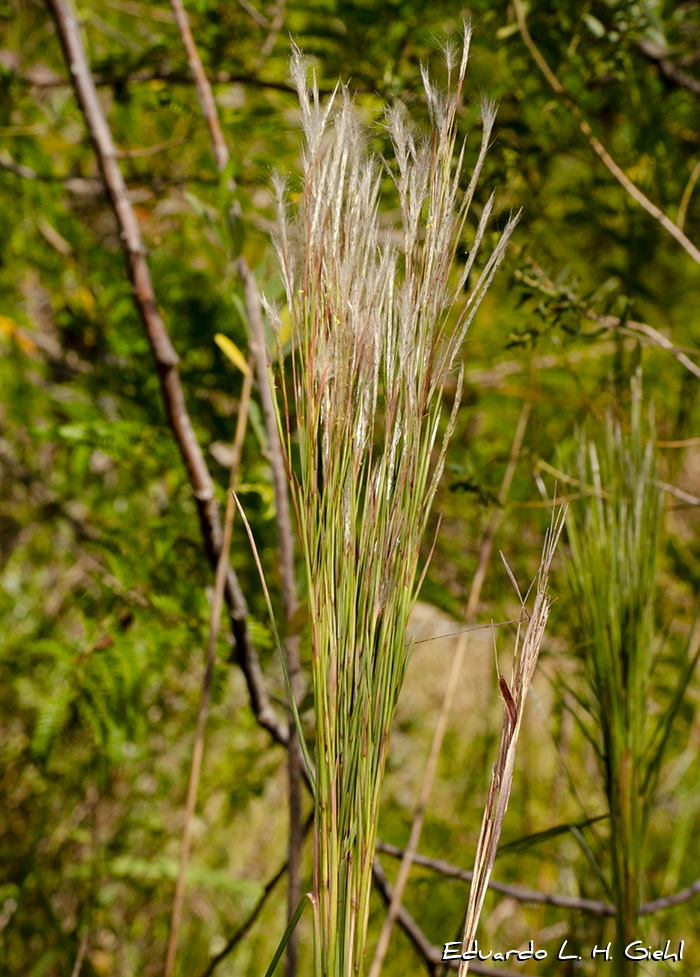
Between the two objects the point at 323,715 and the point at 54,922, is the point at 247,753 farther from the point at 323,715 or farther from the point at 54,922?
the point at 323,715

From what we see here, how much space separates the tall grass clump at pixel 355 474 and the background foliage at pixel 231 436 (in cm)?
18

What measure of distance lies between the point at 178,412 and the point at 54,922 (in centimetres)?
70

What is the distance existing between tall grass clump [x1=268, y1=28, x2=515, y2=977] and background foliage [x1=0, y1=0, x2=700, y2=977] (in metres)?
0.18

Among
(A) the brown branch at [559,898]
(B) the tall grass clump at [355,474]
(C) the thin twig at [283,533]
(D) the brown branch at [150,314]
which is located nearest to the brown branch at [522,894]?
(A) the brown branch at [559,898]

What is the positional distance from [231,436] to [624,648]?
2.03 feet

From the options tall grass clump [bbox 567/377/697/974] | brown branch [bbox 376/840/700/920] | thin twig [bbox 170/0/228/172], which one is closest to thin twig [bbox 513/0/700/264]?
tall grass clump [bbox 567/377/697/974]

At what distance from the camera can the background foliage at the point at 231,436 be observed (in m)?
0.81

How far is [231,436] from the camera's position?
1.01 meters

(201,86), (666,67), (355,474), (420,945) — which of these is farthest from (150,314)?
(666,67)

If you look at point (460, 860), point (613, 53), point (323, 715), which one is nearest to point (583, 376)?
point (613, 53)

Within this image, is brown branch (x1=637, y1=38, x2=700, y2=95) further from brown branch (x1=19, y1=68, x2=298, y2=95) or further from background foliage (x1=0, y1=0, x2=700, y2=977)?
brown branch (x1=19, y1=68, x2=298, y2=95)

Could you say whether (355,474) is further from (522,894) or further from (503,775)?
(522,894)

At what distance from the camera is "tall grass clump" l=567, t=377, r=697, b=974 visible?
22.8 inches

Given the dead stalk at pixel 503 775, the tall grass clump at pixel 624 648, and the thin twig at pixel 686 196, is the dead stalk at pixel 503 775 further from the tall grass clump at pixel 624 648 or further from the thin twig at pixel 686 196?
the thin twig at pixel 686 196
